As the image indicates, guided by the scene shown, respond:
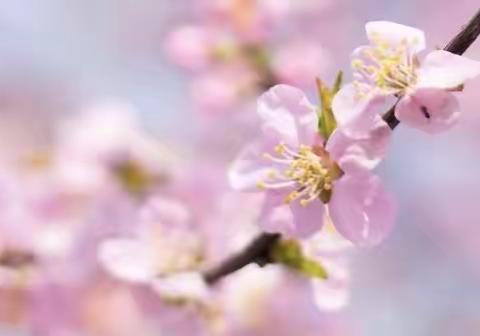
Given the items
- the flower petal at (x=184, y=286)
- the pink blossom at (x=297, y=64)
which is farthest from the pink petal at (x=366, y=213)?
the pink blossom at (x=297, y=64)

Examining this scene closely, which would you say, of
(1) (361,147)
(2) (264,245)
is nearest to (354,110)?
(1) (361,147)

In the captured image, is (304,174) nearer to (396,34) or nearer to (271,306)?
(396,34)

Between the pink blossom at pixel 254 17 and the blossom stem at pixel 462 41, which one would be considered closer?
the blossom stem at pixel 462 41

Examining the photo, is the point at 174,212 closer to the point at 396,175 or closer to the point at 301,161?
the point at 301,161

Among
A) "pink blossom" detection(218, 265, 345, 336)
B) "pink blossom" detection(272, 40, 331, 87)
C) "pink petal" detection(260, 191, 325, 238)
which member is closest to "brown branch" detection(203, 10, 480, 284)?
"pink petal" detection(260, 191, 325, 238)

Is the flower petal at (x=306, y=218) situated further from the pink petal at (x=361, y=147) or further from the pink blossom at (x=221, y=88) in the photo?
the pink blossom at (x=221, y=88)

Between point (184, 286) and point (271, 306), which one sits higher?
point (184, 286)
